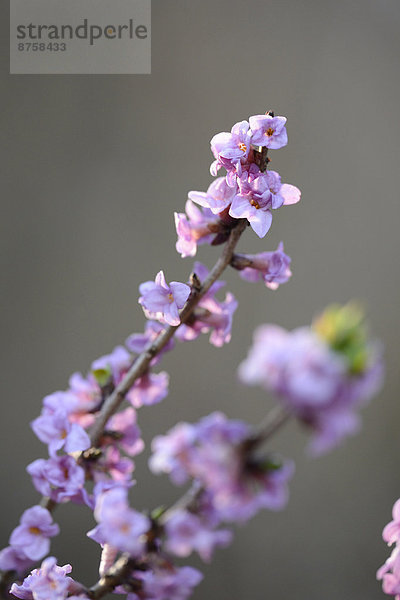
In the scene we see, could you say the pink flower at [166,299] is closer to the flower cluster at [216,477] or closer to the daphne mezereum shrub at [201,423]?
the daphne mezereum shrub at [201,423]

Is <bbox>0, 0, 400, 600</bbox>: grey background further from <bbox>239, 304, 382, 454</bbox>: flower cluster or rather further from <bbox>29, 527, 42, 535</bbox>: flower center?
<bbox>239, 304, 382, 454</bbox>: flower cluster

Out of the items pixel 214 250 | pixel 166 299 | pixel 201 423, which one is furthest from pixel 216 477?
pixel 214 250

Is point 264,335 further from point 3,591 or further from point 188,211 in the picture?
point 3,591

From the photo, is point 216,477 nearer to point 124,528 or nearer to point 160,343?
point 124,528

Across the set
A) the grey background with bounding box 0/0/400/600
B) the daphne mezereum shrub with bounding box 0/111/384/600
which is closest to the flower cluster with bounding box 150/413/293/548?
the daphne mezereum shrub with bounding box 0/111/384/600

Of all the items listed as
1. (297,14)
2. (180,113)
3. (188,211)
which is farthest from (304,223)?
(188,211)

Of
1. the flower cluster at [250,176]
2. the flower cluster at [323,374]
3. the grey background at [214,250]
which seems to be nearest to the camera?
the flower cluster at [323,374]

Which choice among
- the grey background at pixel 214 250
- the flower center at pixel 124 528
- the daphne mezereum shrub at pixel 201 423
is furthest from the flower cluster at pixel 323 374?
the grey background at pixel 214 250
